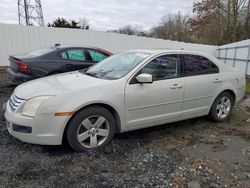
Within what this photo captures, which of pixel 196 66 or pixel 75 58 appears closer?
A: pixel 196 66

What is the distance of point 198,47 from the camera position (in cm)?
2078

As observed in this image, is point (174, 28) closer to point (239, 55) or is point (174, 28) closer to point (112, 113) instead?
point (239, 55)

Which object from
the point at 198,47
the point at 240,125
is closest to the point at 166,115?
the point at 240,125

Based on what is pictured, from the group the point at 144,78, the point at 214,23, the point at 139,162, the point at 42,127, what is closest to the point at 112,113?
the point at 144,78

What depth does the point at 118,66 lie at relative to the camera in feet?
13.2

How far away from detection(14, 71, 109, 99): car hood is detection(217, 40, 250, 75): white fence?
10.7 metres

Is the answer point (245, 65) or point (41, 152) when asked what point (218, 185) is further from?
point (245, 65)

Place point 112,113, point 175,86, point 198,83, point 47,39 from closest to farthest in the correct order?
point 112,113, point 175,86, point 198,83, point 47,39

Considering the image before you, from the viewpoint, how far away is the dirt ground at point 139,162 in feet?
9.05

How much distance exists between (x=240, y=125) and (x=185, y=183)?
2.70m

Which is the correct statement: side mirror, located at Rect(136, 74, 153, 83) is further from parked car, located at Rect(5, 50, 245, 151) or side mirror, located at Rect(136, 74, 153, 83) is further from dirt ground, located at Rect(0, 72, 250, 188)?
dirt ground, located at Rect(0, 72, 250, 188)

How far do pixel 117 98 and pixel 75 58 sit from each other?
12.6ft

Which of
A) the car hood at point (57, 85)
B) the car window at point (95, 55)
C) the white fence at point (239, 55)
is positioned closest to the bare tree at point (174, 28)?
the white fence at point (239, 55)

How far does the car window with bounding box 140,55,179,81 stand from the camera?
12.7 feet
